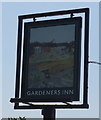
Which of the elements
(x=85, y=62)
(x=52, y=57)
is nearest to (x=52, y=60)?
(x=52, y=57)

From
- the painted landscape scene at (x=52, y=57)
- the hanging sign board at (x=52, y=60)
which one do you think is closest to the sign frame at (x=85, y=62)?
the hanging sign board at (x=52, y=60)

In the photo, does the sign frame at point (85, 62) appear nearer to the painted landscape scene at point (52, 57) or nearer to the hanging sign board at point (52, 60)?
the hanging sign board at point (52, 60)

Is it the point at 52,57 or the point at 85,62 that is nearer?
the point at 85,62

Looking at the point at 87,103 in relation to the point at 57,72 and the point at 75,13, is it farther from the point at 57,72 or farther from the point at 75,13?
the point at 75,13

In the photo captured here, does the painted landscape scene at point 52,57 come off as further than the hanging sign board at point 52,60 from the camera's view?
Result: Yes

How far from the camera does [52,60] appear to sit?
70.4ft

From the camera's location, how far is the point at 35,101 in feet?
69.6

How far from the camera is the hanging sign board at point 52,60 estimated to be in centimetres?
2084

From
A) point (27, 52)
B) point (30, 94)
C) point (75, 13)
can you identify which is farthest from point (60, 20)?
point (30, 94)

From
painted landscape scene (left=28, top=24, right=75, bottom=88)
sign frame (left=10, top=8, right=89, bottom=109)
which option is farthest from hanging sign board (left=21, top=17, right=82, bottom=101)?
sign frame (left=10, top=8, right=89, bottom=109)

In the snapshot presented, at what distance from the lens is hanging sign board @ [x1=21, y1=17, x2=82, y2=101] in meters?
20.8

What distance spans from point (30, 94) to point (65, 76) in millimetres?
1924

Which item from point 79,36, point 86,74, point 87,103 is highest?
point 79,36

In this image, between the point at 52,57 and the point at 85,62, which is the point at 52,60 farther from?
the point at 85,62
